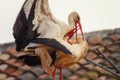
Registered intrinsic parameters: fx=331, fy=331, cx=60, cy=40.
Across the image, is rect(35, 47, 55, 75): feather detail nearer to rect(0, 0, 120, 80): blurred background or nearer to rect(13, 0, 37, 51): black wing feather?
rect(13, 0, 37, 51): black wing feather

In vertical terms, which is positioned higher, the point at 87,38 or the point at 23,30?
the point at 23,30

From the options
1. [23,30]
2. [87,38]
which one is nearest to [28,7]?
[23,30]

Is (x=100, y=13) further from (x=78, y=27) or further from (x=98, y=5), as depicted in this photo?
(x=78, y=27)

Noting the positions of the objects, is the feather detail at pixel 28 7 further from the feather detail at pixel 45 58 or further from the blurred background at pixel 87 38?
the blurred background at pixel 87 38

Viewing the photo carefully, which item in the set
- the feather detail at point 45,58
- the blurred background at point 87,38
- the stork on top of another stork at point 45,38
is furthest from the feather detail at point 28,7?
the blurred background at point 87,38

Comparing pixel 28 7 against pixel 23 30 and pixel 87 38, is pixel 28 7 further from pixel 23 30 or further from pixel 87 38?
pixel 87 38

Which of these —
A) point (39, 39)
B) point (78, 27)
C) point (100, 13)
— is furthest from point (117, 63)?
point (39, 39)

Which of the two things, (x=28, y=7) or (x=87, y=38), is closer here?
(x=28, y=7)
